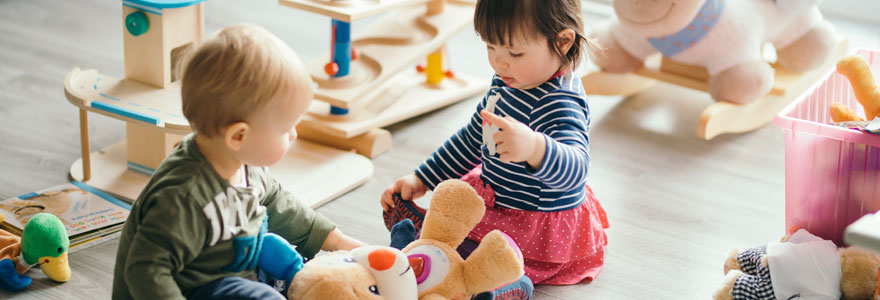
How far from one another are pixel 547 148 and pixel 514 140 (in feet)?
0.20

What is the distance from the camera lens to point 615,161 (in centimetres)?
178

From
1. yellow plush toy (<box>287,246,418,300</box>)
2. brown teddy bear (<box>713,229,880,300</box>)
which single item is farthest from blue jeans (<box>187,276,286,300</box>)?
brown teddy bear (<box>713,229,880,300</box>)

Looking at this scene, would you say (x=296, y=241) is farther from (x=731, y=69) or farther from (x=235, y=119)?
(x=731, y=69)

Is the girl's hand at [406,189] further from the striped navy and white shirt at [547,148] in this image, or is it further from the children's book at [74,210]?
the children's book at [74,210]

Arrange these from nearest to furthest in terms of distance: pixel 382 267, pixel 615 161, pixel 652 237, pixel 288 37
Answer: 1. pixel 382 267
2. pixel 652 237
3. pixel 615 161
4. pixel 288 37

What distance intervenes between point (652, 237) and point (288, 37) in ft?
4.57

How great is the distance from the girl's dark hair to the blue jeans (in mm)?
441

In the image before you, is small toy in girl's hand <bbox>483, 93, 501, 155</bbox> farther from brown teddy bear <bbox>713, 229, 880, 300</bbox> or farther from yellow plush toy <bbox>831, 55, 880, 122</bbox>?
yellow plush toy <bbox>831, 55, 880, 122</bbox>

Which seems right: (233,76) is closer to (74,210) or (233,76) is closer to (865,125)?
(74,210)

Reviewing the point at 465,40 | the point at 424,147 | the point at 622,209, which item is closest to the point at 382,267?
the point at 622,209

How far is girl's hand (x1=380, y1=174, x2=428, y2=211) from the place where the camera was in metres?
1.34

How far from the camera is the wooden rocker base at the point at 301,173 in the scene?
1525 mm

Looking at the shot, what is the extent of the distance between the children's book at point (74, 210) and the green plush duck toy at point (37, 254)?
10 centimetres

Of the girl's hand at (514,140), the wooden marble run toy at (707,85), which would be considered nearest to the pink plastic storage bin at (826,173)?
the girl's hand at (514,140)
